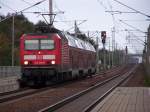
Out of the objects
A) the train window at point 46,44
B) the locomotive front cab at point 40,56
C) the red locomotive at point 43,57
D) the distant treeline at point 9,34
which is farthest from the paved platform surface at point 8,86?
the distant treeline at point 9,34

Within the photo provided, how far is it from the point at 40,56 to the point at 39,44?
2.82 feet

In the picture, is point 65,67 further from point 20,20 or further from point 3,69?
point 20,20

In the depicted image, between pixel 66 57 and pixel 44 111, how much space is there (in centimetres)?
1614

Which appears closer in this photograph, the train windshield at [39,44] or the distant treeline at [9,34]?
the train windshield at [39,44]

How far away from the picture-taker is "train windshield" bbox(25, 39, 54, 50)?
3045 cm

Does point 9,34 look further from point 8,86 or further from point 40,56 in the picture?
point 8,86

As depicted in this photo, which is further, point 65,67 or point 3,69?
point 3,69

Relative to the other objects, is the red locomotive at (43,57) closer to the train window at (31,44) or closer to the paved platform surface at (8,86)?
the train window at (31,44)

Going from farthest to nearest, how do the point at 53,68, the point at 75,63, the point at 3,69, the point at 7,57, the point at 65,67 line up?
the point at 7,57 → the point at 3,69 → the point at 75,63 → the point at 65,67 → the point at 53,68

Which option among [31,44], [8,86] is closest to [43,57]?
[31,44]

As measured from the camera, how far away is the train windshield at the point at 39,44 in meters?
30.5

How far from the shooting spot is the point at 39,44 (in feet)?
101

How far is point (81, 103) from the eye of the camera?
2052cm

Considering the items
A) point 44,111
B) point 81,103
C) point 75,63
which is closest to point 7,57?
point 75,63
